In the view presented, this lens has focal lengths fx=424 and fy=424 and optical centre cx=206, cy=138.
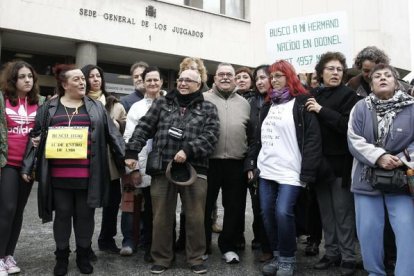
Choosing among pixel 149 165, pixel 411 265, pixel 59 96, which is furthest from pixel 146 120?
pixel 411 265

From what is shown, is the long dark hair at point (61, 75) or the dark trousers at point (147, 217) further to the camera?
the dark trousers at point (147, 217)

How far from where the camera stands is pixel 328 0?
1809 centimetres

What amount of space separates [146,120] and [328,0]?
1594cm

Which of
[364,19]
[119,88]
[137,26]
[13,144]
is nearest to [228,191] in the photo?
[13,144]

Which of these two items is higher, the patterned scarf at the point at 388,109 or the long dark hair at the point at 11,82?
the long dark hair at the point at 11,82

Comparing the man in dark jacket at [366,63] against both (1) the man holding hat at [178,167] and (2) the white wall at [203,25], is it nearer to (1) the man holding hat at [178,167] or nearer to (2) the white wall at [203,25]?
(1) the man holding hat at [178,167]

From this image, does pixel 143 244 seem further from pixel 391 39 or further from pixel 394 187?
pixel 391 39

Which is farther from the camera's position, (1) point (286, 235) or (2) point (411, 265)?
(1) point (286, 235)

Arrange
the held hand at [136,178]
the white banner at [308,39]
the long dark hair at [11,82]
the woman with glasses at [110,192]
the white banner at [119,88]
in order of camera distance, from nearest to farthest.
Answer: the long dark hair at [11,82], the held hand at [136,178], the woman with glasses at [110,192], the white banner at [308,39], the white banner at [119,88]

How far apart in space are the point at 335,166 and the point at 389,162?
78 centimetres

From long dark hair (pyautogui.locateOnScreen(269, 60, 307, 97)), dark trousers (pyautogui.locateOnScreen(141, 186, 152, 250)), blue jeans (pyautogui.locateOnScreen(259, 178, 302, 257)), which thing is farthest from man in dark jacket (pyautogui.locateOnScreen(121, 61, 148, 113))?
blue jeans (pyautogui.locateOnScreen(259, 178, 302, 257))

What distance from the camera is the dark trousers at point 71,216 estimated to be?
13.5 ft

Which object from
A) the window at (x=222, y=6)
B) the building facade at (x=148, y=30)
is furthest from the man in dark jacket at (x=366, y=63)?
the window at (x=222, y=6)

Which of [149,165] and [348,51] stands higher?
[348,51]
